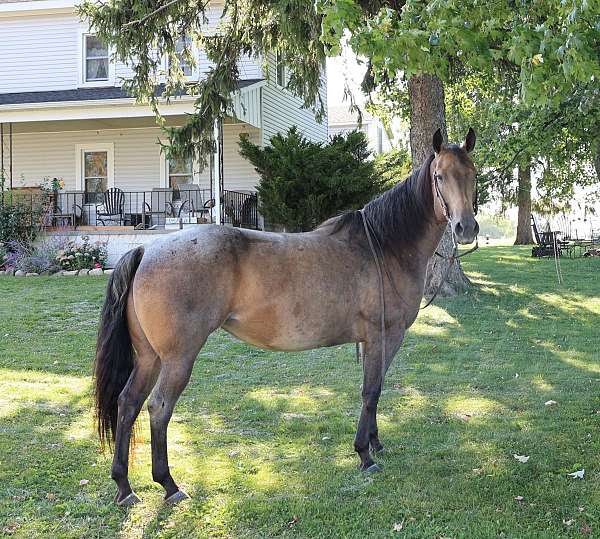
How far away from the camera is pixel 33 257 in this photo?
1512 cm

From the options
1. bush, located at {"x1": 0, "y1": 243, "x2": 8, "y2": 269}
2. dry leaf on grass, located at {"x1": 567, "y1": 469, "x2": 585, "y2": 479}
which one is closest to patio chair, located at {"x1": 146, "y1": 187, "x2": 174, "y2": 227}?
bush, located at {"x1": 0, "y1": 243, "x2": 8, "y2": 269}

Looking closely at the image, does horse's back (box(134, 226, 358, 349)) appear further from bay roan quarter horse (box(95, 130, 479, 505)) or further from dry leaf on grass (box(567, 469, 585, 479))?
dry leaf on grass (box(567, 469, 585, 479))

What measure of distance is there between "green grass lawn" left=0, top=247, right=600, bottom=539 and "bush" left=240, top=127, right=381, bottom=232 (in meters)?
6.35

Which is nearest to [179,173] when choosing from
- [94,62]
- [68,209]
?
[68,209]

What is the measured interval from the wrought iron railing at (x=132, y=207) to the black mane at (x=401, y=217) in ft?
37.3

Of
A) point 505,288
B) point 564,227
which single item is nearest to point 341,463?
point 505,288

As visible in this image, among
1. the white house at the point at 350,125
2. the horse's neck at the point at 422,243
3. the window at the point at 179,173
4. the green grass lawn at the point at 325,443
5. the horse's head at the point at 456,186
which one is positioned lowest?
the green grass lawn at the point at 325,443

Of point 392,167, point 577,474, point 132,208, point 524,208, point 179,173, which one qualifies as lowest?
point 577,474

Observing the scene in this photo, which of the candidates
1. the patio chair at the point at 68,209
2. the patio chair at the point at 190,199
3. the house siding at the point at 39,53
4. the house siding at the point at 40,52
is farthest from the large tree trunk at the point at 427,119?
the house siding at the point at 39,53

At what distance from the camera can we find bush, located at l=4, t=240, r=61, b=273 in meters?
15.0

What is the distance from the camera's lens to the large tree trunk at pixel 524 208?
29.7 meters

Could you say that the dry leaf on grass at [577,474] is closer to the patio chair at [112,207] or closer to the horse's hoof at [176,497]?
the horse's hoof at [176,497]

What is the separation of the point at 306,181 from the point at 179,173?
→ 15.2 feet

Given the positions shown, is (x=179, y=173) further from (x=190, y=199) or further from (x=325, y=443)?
(x=325, y=443)
